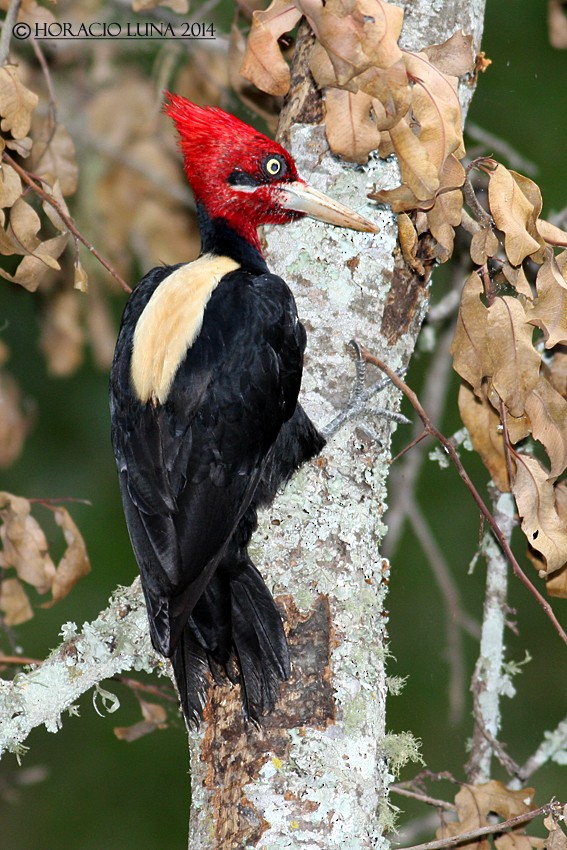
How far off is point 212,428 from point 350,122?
0.69 meters

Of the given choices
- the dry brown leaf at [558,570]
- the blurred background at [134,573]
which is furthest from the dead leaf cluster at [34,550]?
the blurred background at [134,573]

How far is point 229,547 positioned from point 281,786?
0.55m

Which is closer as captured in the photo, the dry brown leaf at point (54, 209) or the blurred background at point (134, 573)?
the dry brown leaf at point (54, 209)

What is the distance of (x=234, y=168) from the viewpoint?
2.78 meters

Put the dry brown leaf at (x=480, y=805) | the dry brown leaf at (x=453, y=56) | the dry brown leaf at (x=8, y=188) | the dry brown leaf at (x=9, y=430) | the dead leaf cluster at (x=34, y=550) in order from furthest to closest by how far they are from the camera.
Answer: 1. the dry brown leaf at (x=9, y=430)
2. the dead leaf cluster at (x=34, y=550)
3. the dry brown leaf at (x=480, y=805)
4. the dry brown leaf at (x=8, y=188)
5. the dry brown leaf at (x=453, y=56)

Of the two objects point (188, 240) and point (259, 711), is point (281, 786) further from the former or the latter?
point (188, 240)

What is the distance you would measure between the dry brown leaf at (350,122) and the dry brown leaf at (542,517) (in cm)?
70

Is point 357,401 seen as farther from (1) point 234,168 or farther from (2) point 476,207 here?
(1) point 234,168

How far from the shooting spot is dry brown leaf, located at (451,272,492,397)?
2.13 metres

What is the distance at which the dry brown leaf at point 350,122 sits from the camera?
2.13 m

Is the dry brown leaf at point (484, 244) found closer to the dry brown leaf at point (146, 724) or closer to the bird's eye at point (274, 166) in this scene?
the bird's eye at point (274, 166)

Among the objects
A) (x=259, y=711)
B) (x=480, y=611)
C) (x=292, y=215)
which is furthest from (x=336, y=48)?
(x=480, y=611)

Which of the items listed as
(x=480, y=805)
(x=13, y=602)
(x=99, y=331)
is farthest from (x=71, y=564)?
(x=99, y=331)

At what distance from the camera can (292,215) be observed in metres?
2.56
